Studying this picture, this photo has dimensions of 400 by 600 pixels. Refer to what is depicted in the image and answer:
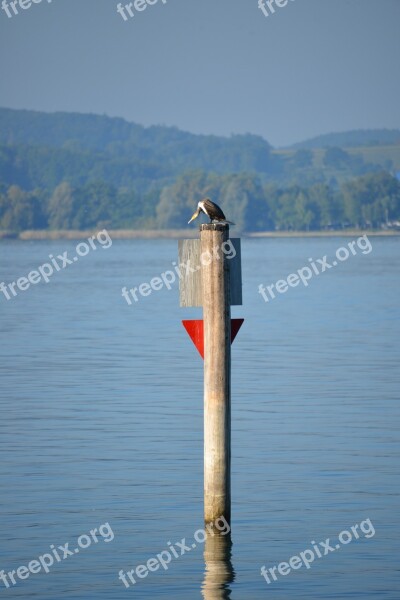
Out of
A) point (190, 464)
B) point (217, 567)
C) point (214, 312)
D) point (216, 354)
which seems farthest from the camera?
point (190, 464)

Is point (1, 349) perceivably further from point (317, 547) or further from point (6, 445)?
point (317, 547)

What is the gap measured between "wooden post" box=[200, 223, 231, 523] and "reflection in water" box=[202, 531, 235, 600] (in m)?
0.70

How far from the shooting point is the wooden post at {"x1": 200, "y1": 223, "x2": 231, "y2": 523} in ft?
43.6

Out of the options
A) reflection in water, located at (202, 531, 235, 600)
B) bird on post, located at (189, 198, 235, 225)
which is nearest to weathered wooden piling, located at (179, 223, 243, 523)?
bird on post, located at (189, 198, 235, 225)

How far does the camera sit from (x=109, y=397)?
25406 mm

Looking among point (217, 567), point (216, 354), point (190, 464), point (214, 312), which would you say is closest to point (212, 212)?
A: point (214, 312)

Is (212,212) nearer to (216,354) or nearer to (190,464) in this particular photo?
(216,354)

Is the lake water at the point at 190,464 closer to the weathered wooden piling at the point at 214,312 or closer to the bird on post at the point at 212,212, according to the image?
the weathered wooden piling at the point at 214,312

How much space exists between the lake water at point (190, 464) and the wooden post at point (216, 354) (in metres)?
1.03

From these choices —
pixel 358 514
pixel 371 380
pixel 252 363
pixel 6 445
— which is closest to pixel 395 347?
pixel 252 363

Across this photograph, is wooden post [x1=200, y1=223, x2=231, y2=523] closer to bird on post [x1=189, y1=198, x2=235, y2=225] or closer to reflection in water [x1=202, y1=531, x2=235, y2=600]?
bird on post [x1=189, y1=198, x2=235, y2=225]

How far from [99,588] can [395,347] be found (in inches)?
850

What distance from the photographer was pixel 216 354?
13.5m

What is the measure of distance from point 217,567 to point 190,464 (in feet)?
15.4
